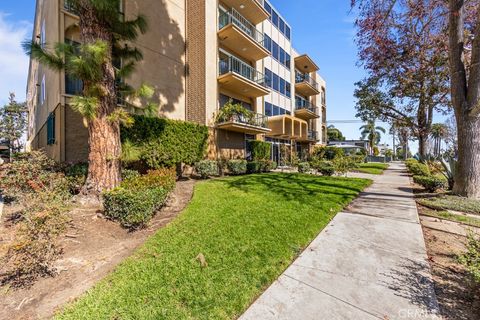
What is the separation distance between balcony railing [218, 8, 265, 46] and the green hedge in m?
9.19

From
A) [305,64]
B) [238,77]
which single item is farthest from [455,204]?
[305,64]

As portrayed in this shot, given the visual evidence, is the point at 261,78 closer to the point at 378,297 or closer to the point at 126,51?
the point at 126,51

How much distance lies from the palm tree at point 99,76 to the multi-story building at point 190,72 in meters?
4.10

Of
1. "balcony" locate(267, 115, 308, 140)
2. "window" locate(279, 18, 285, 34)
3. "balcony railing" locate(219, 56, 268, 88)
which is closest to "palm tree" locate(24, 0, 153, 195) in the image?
"balcony railing" locate(219, 56, 268, 88)

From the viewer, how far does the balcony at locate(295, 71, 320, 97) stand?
27491mm

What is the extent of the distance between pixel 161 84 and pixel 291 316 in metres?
13.8

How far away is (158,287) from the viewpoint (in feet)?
10.3

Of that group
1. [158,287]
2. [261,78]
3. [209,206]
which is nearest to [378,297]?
[158,287]

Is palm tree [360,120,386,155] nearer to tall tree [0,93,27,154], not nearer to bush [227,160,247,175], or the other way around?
bush [227,160,247,175]

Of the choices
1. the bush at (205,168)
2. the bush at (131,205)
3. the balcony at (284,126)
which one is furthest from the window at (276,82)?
the bush at (131,205)

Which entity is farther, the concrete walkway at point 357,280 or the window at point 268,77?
the window at point 268,77

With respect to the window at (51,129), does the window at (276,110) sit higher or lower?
higher

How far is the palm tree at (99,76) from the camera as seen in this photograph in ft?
18.5

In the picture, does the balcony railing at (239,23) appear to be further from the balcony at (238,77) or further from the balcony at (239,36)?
the balcony at (238,77)
